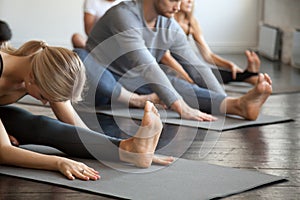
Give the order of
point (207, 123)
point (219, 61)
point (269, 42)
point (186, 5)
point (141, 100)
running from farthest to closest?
1. point (269, 42)
2. point (219, 61)
3. point (186, 5)
4. point (141, 100)
5. point (207, 123)

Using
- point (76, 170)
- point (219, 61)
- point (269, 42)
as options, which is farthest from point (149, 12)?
point (269, 42)

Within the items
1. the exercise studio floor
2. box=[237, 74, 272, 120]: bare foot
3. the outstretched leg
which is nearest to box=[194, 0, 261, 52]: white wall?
the exercise studio floor

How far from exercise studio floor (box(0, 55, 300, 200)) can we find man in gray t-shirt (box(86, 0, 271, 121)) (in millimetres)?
180

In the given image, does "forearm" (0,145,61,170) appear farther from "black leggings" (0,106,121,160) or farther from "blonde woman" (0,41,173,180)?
"black leggings" (0,106,121,160)

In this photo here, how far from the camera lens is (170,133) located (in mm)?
2951

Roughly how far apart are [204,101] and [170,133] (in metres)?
0.50

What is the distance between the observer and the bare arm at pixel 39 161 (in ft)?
7.21

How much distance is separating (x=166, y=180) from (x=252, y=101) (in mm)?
1105

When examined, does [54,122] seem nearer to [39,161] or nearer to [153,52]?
[39,161]

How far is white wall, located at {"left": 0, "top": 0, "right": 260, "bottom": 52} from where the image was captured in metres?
6.38

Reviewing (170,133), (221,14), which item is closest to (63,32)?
(221,14)

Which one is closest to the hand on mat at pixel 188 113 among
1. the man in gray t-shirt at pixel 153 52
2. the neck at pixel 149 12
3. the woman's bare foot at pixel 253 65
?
the man in gray t-shirt at pixel 153 52

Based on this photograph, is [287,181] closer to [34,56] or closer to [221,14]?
[34,56]

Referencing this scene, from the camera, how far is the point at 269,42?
6.12 m
